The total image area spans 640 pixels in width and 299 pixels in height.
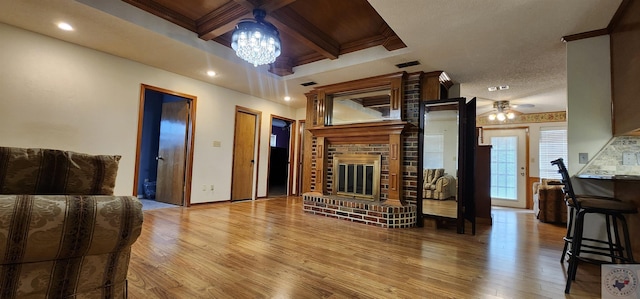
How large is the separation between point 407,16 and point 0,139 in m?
4.53

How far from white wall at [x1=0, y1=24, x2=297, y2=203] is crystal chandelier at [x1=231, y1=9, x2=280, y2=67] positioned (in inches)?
90.7

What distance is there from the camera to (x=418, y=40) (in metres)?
2.96

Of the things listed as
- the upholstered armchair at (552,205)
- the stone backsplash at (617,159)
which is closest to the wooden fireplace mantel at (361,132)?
the stone backsplash at (617,159)

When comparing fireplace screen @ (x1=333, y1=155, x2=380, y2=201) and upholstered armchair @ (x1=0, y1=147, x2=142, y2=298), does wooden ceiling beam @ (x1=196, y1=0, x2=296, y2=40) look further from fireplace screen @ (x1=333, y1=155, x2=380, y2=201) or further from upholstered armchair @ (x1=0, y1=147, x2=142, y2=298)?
fireplace screen @ (x1=333, y1=155, x2=380, y2=201)

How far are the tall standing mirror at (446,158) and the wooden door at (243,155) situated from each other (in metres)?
3.48

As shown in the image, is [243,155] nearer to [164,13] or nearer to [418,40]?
[164,13]

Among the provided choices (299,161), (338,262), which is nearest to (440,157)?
(338,262)

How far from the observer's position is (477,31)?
2707 millimetres

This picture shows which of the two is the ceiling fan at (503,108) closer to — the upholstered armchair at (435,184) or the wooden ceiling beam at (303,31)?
the upholstered armchair at (435,184)

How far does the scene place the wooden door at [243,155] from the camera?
537 centimetres

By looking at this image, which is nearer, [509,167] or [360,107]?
[360,107]

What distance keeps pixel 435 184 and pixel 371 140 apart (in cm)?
117

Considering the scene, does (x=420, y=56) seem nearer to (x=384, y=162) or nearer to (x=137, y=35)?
(x=384, y=162)

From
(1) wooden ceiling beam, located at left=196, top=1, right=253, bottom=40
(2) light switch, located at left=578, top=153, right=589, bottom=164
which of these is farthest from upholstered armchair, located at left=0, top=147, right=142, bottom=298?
(2) light switch, located at left=578, top=153, right=589, bottom=164
